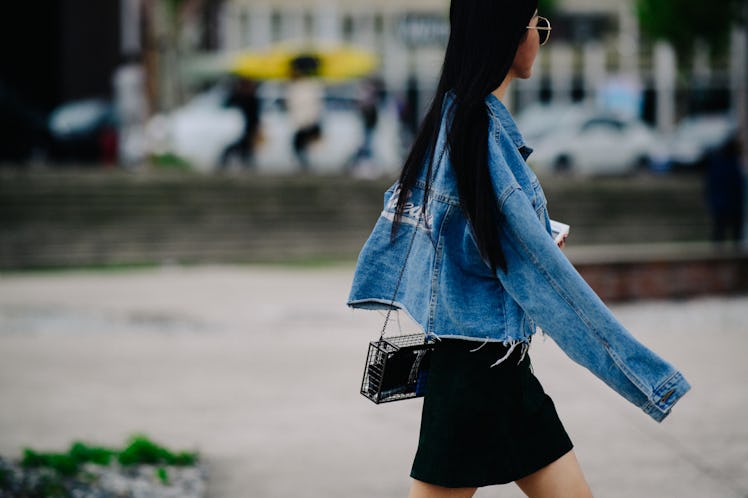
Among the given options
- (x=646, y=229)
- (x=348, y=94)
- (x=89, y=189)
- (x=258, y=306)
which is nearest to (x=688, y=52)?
(x=348, y=94)

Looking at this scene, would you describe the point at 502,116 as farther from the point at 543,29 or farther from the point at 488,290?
the point at 488,290

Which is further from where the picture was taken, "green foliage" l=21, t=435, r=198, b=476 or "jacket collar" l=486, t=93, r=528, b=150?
"green foliage" l=21, t=435, r=198, b=476

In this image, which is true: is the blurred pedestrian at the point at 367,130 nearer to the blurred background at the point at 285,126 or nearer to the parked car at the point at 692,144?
the blurred background at the point at 285,126

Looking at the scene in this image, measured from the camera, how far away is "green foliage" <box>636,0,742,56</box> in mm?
32875

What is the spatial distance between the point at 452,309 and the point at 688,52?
1467 inches

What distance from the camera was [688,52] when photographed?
37.1 metres

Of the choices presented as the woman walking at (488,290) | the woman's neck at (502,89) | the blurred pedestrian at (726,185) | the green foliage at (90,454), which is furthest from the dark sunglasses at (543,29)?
the blurred pedestrian at (726,185)

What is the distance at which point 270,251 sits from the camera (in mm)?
15539

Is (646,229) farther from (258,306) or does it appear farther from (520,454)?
(520,454)

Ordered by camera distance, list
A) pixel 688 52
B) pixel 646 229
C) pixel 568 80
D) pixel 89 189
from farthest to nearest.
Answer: pixel 568 80
pixel 688 52
pixel 646 229
pixel 89 189

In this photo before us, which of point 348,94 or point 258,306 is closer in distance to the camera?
point 258,306

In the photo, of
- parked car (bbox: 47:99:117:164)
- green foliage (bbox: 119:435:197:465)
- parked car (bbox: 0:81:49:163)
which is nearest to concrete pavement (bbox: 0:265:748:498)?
green foliage (bbox: 119:435:197:465)

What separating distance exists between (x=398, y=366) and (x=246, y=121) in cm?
1829

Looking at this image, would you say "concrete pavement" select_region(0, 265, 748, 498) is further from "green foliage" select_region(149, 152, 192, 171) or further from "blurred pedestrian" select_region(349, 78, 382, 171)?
"blurred pedestrian" select_region(349, 78, 382, 171)
